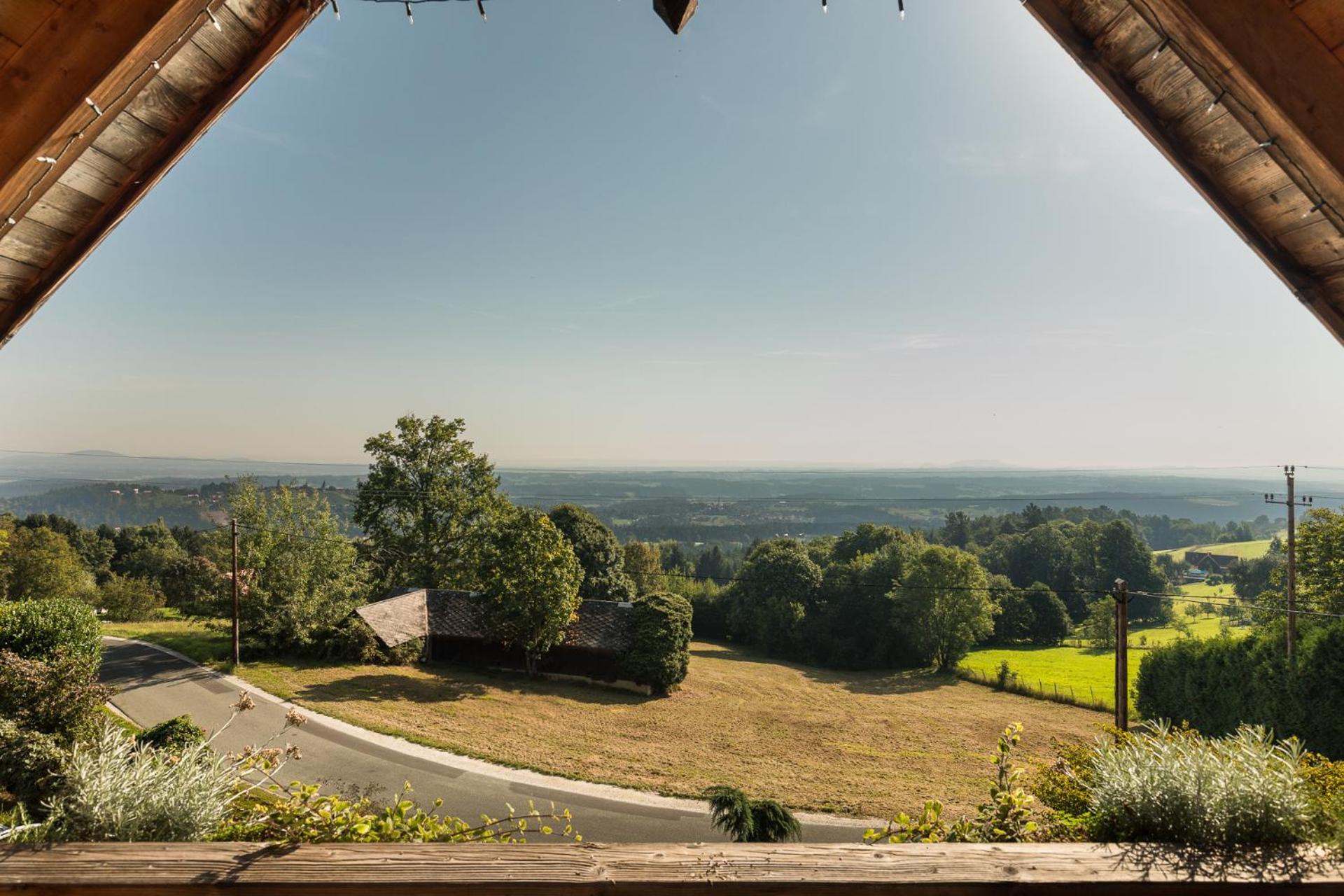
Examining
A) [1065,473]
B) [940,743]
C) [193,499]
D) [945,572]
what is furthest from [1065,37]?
[1065,473]

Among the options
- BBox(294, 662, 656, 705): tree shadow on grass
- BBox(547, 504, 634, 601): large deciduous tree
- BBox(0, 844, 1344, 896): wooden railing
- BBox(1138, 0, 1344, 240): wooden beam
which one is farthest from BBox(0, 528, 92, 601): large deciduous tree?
BBox(1138, 0, 1344, 240): wooden beam

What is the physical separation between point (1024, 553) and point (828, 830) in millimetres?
36908

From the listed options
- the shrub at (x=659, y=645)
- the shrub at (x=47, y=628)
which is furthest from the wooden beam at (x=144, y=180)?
the shrub at (x=659, y=645)

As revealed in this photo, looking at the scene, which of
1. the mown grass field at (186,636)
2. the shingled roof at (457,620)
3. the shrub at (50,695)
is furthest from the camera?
the shingled roof at (457,620)

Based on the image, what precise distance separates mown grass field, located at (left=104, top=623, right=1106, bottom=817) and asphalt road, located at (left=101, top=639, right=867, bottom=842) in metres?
0.51

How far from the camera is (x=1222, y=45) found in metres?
0.92

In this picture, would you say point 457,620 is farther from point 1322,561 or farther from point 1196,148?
point 1322,561

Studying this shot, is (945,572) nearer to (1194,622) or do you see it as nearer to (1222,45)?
(1194,622)

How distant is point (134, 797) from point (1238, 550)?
67.1 m

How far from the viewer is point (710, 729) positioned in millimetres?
13734

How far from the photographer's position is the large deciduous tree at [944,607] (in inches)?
977

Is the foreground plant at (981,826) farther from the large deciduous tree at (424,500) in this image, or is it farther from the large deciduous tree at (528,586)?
the large deciduous tree at (424,500)

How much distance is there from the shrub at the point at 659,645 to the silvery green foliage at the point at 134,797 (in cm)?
1645

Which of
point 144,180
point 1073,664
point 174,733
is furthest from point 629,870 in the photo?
point 1073,664
